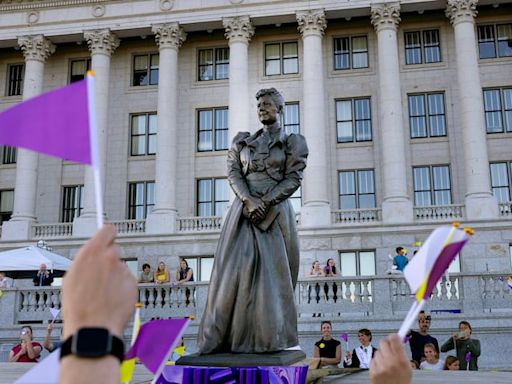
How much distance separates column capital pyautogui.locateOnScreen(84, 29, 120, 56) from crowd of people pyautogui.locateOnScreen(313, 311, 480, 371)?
2723 centimetres

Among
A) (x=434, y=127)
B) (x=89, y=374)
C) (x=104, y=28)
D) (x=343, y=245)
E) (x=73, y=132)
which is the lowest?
(x=89, y=374)

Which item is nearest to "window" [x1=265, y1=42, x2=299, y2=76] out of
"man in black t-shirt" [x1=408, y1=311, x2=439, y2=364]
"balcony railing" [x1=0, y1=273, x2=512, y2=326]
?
"balcony railing" [x1=0, y1=273, x2=512, y2=326]

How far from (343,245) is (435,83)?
33.3 feet

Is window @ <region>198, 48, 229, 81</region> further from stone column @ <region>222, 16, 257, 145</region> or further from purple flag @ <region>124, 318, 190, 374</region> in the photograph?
purple flag @ <region>124, 318, 190, 374</region>

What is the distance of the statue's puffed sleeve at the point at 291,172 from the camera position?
20.7 feet

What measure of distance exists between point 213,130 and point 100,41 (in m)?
7.69

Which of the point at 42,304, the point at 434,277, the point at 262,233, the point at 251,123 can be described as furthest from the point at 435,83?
the point at 434,277

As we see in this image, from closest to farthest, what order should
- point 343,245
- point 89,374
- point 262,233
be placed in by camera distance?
point 89,374 → point 262,233 → point 343,245

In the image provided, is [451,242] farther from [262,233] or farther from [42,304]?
[42,304]

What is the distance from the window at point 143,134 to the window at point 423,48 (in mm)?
14176

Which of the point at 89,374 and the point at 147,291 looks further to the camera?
the point at 147,291

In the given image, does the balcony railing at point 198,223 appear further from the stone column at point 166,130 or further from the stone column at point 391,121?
the stone column at point 391,121

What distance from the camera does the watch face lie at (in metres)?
1.54

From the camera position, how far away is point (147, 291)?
20.8 meters
